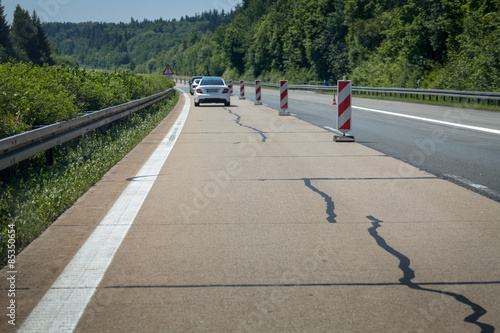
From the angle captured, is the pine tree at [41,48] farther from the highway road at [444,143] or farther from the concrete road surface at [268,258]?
the concrete road surface at [268,258]

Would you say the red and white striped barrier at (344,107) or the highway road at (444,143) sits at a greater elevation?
the red and white striped barrier at (344,107)

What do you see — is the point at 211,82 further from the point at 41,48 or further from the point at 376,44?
the point at 41,48

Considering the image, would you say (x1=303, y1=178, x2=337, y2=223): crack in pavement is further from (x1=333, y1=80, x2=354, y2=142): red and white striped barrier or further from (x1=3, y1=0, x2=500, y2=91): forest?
(x1=3, y1=0, x2=500, y2=91): forest

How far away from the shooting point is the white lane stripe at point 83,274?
3.60m

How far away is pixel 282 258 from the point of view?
4844mm

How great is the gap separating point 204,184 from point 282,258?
3.57 meters

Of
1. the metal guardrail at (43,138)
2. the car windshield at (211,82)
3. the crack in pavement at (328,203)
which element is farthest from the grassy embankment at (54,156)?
the car windshield at (211,82)

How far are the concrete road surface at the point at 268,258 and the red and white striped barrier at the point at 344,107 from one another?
14.6 ft

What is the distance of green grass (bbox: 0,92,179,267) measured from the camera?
571 cm

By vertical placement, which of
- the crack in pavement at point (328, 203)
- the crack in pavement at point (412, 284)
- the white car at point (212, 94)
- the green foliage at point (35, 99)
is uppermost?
the green foliage at point (35, 99)

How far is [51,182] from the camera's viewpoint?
25.6 feet

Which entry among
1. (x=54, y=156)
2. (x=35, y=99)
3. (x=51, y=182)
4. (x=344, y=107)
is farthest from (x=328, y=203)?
(x=344, y=107)

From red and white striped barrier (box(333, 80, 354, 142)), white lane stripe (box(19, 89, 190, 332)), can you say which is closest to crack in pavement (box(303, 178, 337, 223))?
white lane stripe (box(19, 89, 190, 332))

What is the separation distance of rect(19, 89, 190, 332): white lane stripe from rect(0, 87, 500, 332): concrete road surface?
0.05ft
